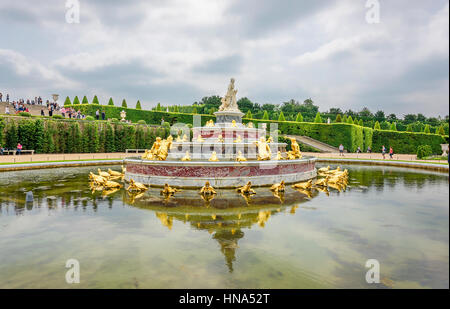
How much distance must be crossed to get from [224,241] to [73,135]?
37.7 meters

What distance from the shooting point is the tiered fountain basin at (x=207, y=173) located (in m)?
14.4

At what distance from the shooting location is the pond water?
5.17 meters

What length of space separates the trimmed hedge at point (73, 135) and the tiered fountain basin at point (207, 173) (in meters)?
26.1

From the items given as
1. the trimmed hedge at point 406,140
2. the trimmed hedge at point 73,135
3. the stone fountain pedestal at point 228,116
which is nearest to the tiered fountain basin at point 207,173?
the stone fountain pedestal at point 228,116

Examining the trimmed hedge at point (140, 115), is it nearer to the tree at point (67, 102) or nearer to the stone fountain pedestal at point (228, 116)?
the tree at point (67, 102)

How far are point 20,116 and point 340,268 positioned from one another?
40.6 meters

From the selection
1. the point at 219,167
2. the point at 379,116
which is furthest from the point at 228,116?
the point at 379,116

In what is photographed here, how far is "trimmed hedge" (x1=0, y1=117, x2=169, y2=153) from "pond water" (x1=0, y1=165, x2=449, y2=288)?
2650 centimetres

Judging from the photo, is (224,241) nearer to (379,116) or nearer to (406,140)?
(406,140)

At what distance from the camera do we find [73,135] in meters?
38.2

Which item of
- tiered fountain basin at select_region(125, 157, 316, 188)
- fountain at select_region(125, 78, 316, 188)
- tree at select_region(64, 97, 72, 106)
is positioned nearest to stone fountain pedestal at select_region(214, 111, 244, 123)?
fountain at select_region(125, 78, 316, 188)

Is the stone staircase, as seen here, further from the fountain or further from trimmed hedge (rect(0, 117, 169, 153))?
the fountain

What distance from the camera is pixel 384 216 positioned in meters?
9.52
